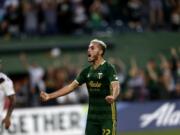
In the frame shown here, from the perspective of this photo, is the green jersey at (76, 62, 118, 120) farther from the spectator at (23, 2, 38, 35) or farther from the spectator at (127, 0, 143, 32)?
the spectator at (127, 0, 143, 32)

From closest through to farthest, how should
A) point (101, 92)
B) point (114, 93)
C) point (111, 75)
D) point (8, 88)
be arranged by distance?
point (114, 93) < point (111, 75) < point (101, 92) < point (8, 88)

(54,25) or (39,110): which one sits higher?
(54,25)

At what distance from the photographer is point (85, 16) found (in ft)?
77.9

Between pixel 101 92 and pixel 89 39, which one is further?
pixel 89 39

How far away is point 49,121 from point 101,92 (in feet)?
25.8

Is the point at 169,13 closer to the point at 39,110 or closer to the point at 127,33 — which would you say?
the point at 127,33

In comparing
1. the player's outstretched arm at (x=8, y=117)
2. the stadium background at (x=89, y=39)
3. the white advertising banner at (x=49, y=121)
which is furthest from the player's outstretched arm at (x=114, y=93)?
the stadium background at (x=89, y=39)

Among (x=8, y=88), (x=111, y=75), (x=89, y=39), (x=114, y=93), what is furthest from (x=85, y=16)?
(x=114, y=93)

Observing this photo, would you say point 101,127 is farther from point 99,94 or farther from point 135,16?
point 135,16

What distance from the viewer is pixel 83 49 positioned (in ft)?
78.6

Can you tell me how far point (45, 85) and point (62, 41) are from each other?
3.20 metres

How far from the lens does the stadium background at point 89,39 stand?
75.5 feet

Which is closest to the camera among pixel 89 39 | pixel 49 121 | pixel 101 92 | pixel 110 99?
pixel 110 99

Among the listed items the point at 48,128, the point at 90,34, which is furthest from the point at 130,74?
the point at 48,128
